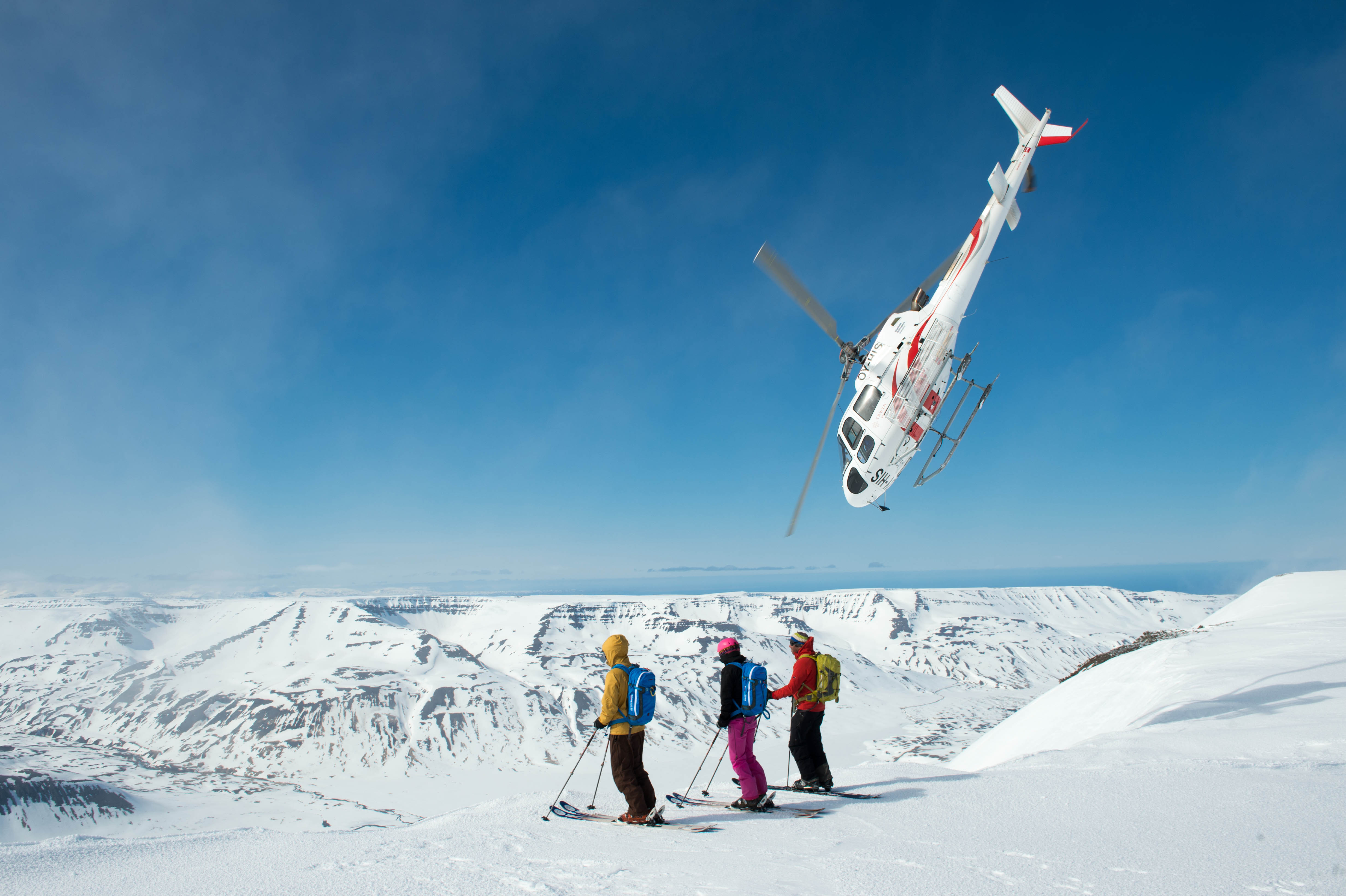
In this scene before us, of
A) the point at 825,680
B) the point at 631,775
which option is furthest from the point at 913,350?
the point at 631,775

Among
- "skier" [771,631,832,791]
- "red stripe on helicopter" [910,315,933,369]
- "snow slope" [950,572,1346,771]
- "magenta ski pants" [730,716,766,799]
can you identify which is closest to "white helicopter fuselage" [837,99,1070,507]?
"red stripe on helicopter" [910,315,933,369]

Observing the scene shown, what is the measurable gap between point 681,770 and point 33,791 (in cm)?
13073

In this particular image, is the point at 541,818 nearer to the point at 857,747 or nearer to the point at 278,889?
the point at 278,889

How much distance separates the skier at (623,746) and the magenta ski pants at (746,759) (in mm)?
1443

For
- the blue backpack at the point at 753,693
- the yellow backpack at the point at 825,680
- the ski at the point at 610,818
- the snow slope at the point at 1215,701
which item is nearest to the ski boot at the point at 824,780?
the yellow backpack at the point at 825,680

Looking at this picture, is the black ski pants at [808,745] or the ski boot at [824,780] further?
the black ski pants at [808,745]

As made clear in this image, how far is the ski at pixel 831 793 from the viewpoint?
34.3ft

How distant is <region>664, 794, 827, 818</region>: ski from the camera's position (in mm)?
9555

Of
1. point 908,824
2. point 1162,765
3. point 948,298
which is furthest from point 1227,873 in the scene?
point 948,298

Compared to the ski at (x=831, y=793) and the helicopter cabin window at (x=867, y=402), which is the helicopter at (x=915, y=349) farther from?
the ski at (x=831, y=793)

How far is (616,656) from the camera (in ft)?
32.0

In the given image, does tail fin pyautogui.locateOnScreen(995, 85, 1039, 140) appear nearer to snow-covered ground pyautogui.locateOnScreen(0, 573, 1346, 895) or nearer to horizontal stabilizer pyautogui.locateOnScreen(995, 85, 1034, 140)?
horizontal stabilizer pyautogui.locateOnScreen(995, 85, 1034, 140)

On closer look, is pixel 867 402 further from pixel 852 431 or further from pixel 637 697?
pixel 637 697

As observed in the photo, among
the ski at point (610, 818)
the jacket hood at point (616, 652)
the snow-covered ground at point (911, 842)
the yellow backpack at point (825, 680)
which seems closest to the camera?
the snow-covered ground at point (911, 842)
